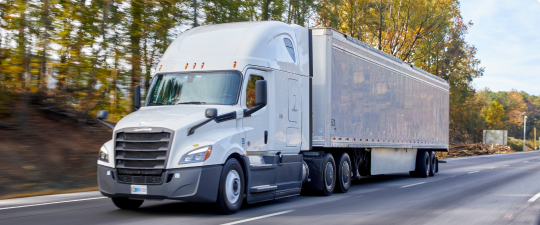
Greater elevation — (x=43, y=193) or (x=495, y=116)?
(x=495, y=116)

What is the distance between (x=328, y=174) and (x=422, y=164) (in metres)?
8.73

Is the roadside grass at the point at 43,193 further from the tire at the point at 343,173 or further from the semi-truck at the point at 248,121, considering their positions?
the tire at the point at 343,173

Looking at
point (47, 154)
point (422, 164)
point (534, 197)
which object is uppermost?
point (47, 154)

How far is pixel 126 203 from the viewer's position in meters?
9.23

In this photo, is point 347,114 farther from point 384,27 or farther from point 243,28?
point 384,27

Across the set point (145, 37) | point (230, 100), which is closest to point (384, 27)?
point (145, 37)

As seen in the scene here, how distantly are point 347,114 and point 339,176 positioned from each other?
167cm

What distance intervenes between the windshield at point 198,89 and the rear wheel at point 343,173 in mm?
4928

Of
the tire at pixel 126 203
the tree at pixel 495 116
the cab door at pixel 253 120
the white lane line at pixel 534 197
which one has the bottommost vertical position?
the white lane line at pixel 534 197

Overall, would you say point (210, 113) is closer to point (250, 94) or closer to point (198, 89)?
point (198, 89)

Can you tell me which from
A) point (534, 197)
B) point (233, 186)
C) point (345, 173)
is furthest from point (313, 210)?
point (534, 197)

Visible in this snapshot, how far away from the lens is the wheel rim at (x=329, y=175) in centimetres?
1224

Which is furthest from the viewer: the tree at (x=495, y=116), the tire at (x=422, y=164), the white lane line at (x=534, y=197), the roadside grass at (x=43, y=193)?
the tree at (x=495, y=116)

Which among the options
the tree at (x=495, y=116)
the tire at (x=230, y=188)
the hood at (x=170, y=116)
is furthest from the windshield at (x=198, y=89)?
the tree at (x=495, y=116)
